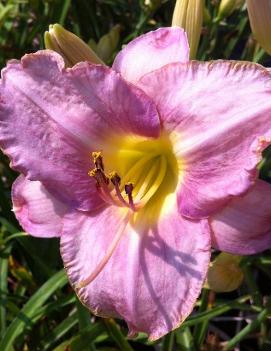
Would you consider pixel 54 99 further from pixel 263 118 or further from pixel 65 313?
pixel 65 313

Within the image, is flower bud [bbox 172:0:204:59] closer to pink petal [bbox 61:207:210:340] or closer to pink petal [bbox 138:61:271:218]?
pink petal [bbox 138:61:271:218]

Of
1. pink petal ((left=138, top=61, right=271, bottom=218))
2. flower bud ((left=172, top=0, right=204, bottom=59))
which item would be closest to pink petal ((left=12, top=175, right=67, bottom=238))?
pink petal ((left=138, top=61, right=271, bottom=218))

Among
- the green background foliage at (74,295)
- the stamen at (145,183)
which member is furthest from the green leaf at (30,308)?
the stamen at (145,183)

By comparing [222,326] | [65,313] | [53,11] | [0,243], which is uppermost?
[53,11]

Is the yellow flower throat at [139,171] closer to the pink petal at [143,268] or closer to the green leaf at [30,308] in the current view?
the pink petal at [143,268]

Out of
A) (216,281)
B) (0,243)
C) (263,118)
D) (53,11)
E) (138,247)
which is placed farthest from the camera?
(53,11)

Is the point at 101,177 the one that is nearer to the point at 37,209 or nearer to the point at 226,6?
the point at 37,209

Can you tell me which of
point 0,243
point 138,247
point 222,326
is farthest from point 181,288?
point 222,326
